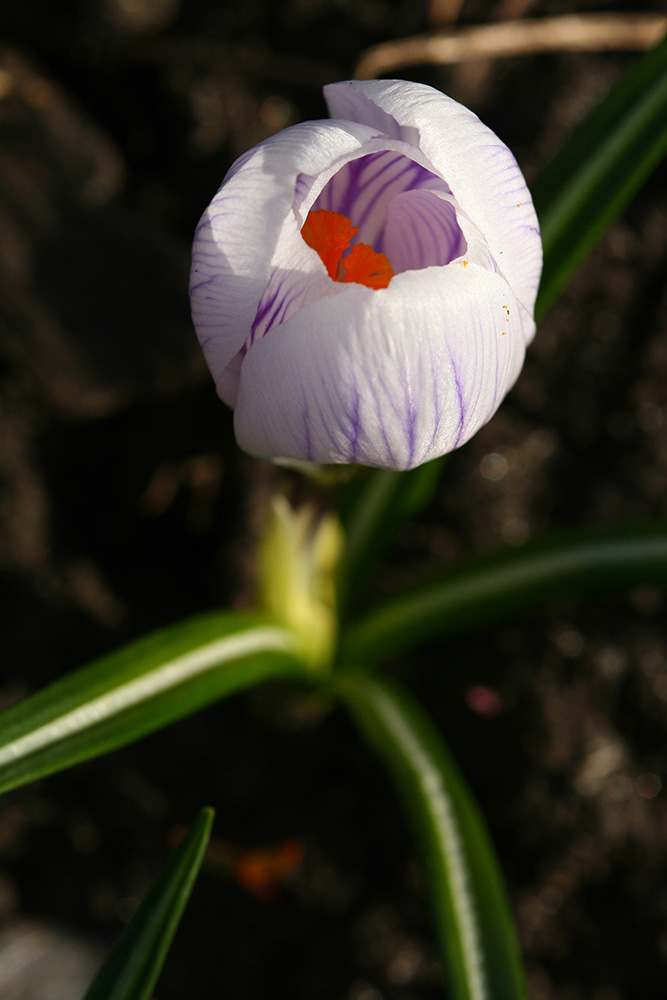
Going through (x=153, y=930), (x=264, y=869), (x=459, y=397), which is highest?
(x=459, y=397)

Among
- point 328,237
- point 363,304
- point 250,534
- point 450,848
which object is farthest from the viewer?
point 250,534

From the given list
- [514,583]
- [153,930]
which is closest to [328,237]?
[514,583]

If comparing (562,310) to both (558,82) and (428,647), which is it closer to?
(558,82)

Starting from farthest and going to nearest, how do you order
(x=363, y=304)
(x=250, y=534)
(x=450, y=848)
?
1. (x=250, y=534)
2. (x=450, y=848)
3. (x=363, y=304)

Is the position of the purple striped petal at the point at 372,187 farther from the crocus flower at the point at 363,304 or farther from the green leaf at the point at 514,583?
the green leaf at the point at 514,583

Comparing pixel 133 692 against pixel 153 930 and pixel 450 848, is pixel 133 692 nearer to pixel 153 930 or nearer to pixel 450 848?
pixel 153 930

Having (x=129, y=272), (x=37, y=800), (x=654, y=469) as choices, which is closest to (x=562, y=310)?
(x=654, y=469)
